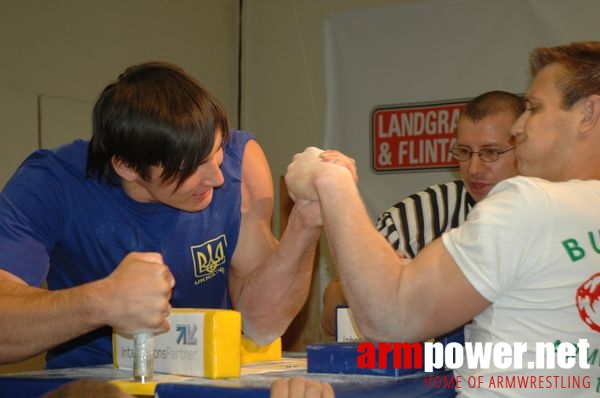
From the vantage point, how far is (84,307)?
5.39 feet

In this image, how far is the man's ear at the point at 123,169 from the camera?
2090 mm

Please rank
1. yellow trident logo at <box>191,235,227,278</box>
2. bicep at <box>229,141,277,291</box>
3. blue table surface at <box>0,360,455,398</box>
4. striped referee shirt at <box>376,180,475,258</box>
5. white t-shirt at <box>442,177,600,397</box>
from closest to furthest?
blue table surface at <box>0,360,455,398</box>
white t-shirt at <box>442,177,600,397</box>
yellow trident logo at <box>191,235,227,278</box>
bicep at <box>229,141,277,291</box>
striped referee shirt at <box>376,180,475,258</box>

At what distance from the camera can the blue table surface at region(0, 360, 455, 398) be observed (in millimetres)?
1381

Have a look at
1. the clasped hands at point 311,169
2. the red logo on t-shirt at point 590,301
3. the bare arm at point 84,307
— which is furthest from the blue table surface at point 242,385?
the clasped hands at point 311,169

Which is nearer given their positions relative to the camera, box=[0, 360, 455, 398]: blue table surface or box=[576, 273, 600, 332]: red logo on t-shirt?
box=[0, 360, 455, 398]: blue table surface

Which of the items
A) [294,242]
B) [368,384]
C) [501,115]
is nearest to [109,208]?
[294,242]

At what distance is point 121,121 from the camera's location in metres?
2.08

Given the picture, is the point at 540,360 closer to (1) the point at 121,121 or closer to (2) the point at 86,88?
(1) the point at 121,121

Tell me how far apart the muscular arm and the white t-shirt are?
0.54 m

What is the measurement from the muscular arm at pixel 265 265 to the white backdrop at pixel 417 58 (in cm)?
196

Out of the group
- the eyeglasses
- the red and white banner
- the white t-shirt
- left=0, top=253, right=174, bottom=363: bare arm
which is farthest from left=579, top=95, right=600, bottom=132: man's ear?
the red and white banner

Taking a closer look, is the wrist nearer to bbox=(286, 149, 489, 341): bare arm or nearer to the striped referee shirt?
bbox=(286, 149, 489, 341): bare arm

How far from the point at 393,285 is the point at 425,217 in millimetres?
1974

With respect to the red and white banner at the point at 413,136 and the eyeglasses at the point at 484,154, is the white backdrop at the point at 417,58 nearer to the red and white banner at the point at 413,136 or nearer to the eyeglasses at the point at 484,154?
the red and white banner at the point at 413,136
